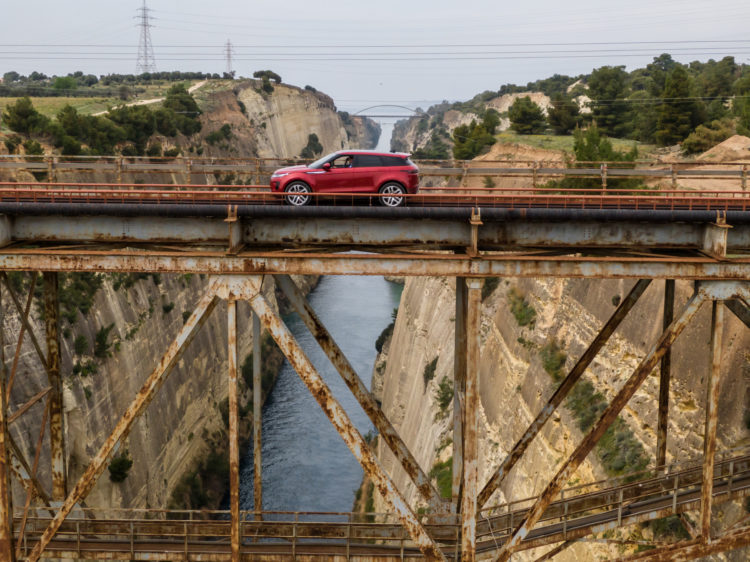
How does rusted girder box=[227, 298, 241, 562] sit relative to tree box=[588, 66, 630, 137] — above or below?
below

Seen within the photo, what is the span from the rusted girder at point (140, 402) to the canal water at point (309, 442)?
27440 mm

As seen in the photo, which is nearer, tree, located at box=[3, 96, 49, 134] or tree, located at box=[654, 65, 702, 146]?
tree, located at box=[3, 96, 49, 134]

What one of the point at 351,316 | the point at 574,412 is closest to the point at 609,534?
the point at 574,412

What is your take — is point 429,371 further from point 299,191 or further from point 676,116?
point 299,191

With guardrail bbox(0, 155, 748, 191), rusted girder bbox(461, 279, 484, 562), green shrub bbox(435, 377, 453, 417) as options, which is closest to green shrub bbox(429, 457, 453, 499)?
green shrub bbox(435, 377, 453, 417)

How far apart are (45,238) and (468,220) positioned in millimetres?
7877

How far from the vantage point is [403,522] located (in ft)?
43.1

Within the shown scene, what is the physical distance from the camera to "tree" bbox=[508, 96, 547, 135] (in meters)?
62.0

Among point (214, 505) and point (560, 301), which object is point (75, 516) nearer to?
point (560, 301)

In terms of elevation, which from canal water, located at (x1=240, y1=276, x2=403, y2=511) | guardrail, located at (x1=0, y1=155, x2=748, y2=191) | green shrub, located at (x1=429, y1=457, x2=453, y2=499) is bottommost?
canal water, located at (x1=240, y1=276, x2=403, y2=511)

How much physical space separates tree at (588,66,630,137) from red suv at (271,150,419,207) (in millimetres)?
42848

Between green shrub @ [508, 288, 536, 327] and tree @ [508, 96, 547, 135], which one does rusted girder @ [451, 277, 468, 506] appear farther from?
tree @ [508, 96, 547, 135]

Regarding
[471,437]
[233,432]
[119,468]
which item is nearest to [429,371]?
[119,468]

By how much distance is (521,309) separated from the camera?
32.5 meters
